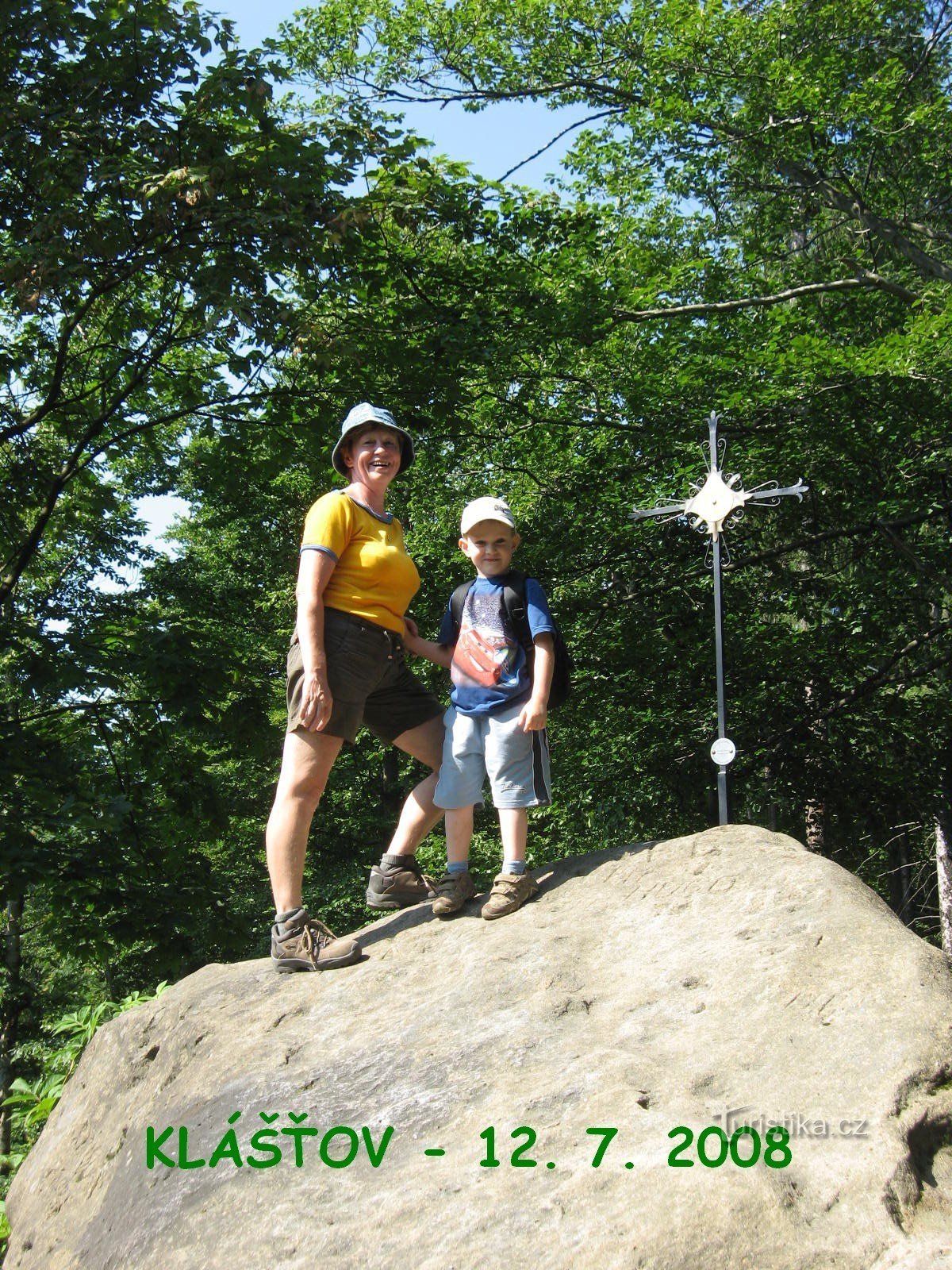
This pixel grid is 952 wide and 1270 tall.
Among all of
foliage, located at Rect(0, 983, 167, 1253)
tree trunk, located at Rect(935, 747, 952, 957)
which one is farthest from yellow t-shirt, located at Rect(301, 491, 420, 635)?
tree trunk, located at Rect(935, 747, 952, 957)

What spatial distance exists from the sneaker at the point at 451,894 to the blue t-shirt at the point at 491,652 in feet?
2.03

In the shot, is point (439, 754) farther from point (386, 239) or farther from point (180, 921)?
point (386, 239)

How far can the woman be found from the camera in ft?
13.0

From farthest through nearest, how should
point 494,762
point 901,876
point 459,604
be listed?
point 901,876 → point 459,604 → point 494,762

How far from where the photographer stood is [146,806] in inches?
302

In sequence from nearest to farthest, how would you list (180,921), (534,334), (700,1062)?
(700,1062) → (180,921) → (534,334)

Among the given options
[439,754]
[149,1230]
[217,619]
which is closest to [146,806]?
[217,619]

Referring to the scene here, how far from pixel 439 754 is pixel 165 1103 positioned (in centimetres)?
157

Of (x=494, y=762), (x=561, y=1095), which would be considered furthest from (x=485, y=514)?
(x=561, y=1095)

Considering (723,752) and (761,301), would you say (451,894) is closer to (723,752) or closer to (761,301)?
(723,752)

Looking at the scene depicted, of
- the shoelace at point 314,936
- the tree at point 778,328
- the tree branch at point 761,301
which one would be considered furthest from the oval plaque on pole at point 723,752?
the tree branch at point 761,301

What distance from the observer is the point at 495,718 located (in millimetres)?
4102

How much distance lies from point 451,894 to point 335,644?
1.01 metres

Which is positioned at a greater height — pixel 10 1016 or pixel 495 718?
pixel 495 718
